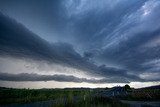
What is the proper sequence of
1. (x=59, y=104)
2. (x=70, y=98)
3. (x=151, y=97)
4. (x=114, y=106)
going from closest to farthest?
(x=59, y=104) < (x=70, y=98) < (x=114, y=106) < (x=151, y=97)

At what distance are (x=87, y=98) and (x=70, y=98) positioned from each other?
11.2ft

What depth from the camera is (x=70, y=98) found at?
1166 cm

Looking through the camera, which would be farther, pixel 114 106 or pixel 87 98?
pixel 114 106

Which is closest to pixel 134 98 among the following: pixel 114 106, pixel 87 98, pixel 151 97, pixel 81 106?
pixel 151 97

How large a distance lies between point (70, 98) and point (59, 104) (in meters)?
1.47

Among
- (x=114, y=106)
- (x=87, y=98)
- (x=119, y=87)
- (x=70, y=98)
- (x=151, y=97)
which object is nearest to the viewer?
(x=70, y=98)

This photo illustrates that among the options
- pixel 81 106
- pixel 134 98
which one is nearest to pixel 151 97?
pixel 134 98

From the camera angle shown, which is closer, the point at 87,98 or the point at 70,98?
the point at 70,98

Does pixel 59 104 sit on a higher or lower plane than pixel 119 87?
lower

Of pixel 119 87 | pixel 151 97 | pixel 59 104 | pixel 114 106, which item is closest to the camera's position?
pixel 59 104

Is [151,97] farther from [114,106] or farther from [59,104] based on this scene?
[59,104]

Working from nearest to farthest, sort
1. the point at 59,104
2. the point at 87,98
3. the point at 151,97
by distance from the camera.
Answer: the point at 59,104 → the point at 87,98 → the point at 151,97

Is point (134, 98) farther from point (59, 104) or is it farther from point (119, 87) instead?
point (119, 87)

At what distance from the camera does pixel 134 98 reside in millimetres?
36750
